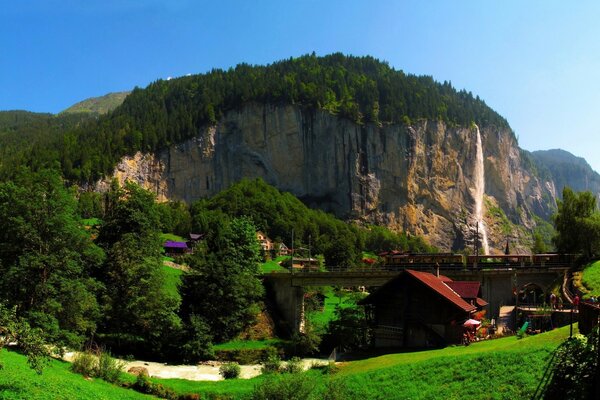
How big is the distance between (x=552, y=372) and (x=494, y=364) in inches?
173

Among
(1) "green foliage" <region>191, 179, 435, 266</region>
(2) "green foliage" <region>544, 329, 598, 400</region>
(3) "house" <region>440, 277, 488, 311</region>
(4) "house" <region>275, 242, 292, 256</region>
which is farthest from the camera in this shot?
(1) "green foliage" <region>191, 179, 435, 266</region>

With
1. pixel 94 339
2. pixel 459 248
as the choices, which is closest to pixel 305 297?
pixel 94 339

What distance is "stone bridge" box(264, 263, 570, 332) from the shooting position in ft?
188

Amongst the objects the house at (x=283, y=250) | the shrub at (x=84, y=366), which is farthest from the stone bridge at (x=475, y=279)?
the house at (x=283, y=250)

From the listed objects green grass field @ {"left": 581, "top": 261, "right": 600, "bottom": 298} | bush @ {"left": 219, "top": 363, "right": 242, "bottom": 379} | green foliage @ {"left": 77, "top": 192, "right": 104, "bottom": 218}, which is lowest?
bush @ {"left": 219, "top": 363, "right": 242, "bottom": 379}

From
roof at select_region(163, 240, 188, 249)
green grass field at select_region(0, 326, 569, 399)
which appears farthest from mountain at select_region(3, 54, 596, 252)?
green grass field at select_region(0, 326, 569, 399)

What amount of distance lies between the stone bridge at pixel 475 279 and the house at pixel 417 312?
12934mm

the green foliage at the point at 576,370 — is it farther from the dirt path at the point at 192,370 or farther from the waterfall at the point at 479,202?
the waterfall at the point at 479,202

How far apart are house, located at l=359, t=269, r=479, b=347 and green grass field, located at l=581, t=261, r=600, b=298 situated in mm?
9178

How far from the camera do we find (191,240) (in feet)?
391

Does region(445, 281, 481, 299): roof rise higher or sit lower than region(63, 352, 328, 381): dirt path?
higher

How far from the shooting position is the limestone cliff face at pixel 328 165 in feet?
581

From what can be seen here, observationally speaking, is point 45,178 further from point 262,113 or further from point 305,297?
point 262,113

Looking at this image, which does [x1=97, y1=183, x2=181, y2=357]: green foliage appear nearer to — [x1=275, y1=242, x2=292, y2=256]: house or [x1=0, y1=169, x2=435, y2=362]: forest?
[x1=0, y1=169, x2=435, y2=362]: forest
